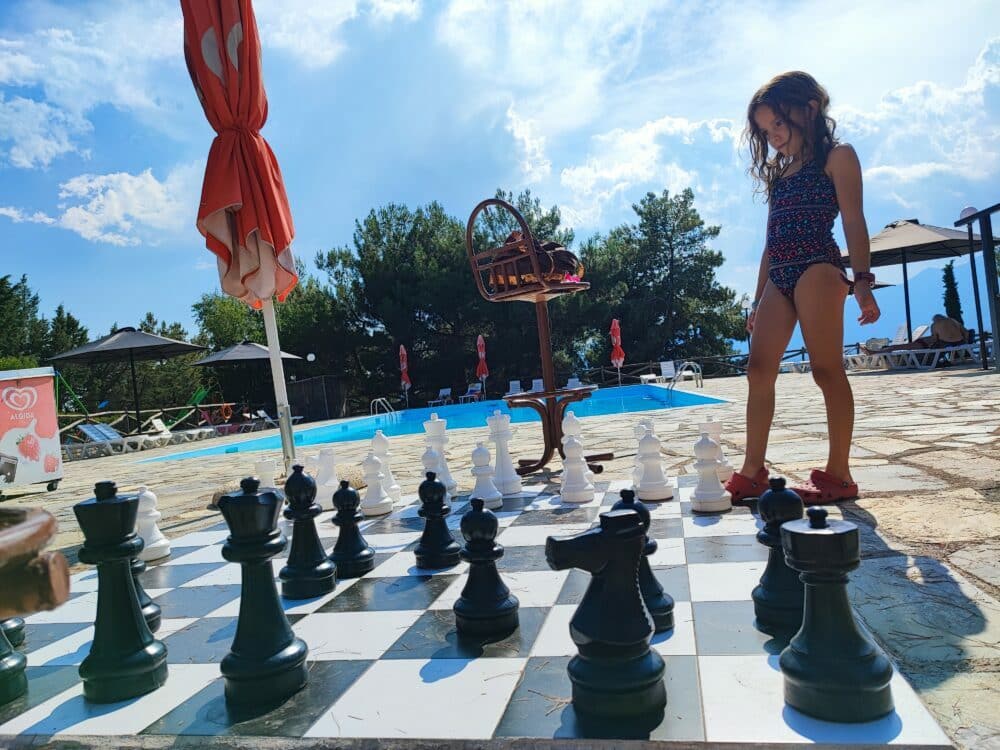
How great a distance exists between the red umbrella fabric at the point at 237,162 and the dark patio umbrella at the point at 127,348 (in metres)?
11.4

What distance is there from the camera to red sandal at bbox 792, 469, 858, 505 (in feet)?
7.81

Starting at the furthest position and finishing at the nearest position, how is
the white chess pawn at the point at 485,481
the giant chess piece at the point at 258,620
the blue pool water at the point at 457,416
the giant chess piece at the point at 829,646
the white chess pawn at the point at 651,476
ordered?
the blue pool water at the point at 457,416 < the white chess pawn at the point at 485,481 < the white chess pawn at the point at 651,476 < the giant chess piece at the point at 258,620 < the giant chess piece at the point at 829,646

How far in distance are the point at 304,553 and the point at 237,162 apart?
2546mm

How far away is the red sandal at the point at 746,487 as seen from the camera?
100.0 inches

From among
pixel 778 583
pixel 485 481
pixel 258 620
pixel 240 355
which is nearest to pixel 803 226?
pixel 778 583

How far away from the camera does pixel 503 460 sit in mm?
3307

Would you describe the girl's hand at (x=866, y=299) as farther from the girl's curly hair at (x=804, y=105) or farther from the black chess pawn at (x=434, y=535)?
the black chess pawn at (x=434, y=535)

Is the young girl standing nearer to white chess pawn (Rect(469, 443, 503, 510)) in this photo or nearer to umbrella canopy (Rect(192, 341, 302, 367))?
white chess pawn (Rect(469, 443, 503, 510))

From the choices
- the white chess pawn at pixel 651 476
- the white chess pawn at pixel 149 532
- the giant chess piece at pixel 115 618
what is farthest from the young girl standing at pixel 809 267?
the white chess pawn at pixel 149 532

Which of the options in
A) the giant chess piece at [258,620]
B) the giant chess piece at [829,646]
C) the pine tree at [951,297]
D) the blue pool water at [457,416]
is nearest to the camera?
the giant chess piece at [829,646]

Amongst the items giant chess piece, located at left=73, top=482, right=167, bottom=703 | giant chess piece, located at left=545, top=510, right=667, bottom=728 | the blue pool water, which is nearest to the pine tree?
the blue pool water

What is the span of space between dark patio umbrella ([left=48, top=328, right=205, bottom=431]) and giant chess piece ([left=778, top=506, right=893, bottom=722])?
14.7 meters

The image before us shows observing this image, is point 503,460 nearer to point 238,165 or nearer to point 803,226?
point 803,226

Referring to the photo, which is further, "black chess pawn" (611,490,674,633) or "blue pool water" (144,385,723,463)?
"blue pool water" (144,385,723,463)
